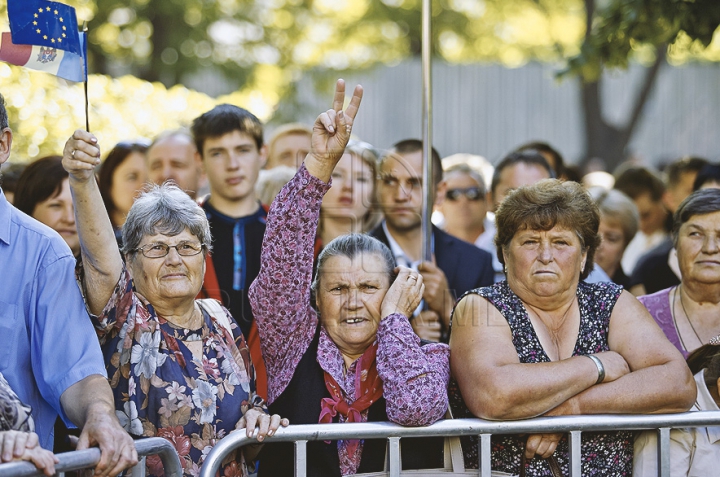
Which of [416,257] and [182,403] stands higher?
[416,257]

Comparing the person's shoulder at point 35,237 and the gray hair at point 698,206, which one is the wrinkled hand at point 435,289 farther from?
the person's shoulder at point 35,237

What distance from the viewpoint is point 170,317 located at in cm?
346

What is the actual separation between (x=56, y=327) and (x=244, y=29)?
1529cm

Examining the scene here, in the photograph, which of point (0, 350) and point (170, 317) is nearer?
point (0, 350)

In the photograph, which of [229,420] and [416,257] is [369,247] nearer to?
[229,420]

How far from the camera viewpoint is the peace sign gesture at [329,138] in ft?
11.6

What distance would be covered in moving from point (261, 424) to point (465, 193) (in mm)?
3441

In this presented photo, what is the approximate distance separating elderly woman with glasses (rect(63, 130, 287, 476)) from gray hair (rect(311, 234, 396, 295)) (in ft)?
1.43

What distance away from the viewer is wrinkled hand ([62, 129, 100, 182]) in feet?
9.43

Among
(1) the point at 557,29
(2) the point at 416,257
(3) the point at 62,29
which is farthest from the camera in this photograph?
(1) the point at 557,29

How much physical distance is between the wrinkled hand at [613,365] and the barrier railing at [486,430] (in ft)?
0.53

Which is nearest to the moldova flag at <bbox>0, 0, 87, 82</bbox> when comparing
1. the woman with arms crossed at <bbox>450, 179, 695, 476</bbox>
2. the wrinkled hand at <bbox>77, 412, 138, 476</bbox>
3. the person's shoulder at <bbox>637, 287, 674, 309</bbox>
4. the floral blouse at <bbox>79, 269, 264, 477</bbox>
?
the floral blouse at <bbox>79, 269, 264, 477</bbox>

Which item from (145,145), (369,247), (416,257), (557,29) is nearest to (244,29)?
(557,29)

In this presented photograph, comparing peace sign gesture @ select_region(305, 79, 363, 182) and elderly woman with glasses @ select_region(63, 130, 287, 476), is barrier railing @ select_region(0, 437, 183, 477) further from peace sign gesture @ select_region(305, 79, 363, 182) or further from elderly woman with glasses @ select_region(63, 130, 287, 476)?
peace sign gesture @ select_region(305, 79, 363, 182)
